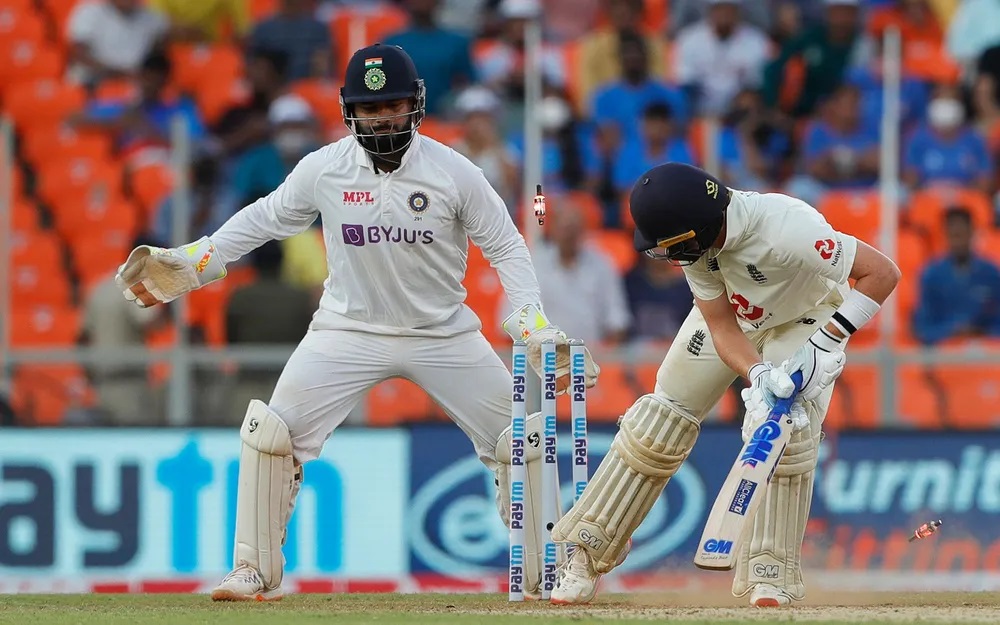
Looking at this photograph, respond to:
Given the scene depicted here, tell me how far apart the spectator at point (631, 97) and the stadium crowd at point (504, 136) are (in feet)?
0.08

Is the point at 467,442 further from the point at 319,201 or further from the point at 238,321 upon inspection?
the point at 319,201

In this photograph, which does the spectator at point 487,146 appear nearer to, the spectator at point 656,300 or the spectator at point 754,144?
the spectator at point 656,300

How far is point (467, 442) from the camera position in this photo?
10789 millimetres

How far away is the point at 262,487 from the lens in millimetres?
7703

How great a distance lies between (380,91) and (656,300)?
4429 millimetres

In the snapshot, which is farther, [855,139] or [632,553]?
[855,139]

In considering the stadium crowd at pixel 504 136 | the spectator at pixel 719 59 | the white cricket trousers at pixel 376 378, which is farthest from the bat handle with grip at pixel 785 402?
the spectator at pixel 719 59

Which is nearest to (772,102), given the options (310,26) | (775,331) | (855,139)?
(855,139)

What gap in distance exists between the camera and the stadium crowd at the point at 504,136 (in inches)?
449

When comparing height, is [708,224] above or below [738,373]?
above

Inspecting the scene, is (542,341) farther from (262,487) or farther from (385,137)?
(262,487)

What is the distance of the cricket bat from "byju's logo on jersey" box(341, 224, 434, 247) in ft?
5.31

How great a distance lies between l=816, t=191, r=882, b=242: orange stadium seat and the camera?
11711 millimetres

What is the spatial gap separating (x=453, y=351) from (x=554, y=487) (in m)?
0.75
